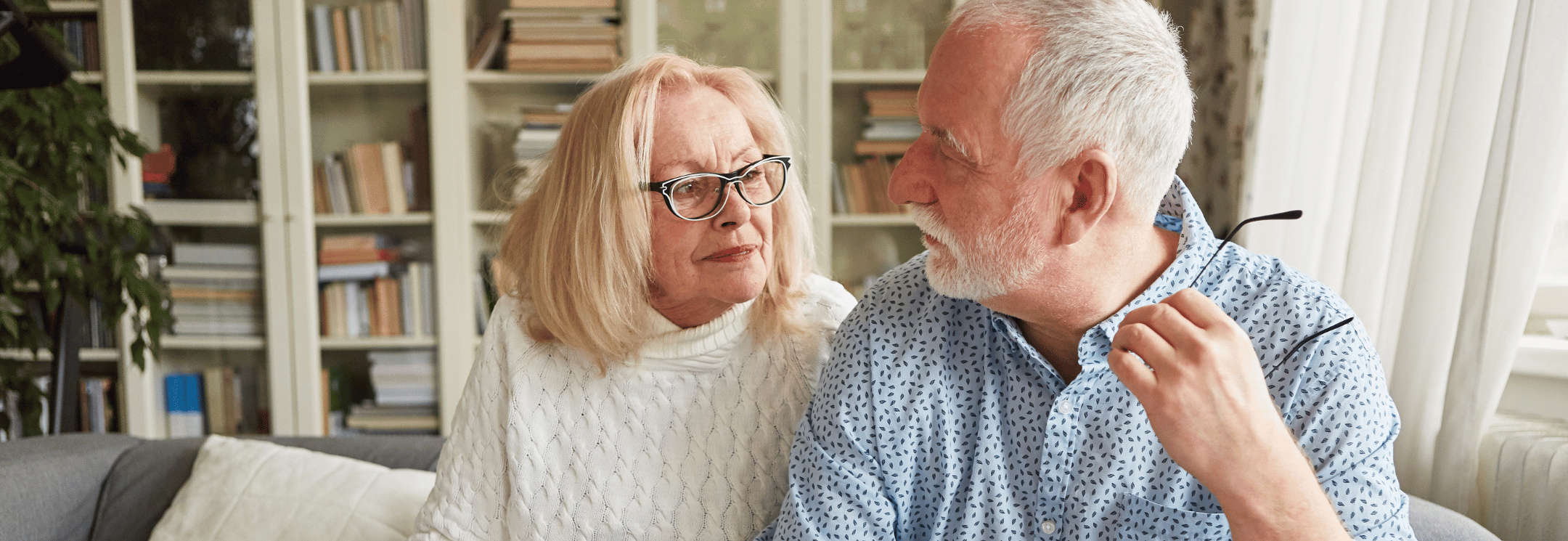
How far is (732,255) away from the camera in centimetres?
110

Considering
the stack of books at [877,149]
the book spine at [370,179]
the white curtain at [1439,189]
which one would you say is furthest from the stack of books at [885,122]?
the book spine at [370,179]

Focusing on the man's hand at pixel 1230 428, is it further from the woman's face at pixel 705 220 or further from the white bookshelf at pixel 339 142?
the white bookshelf at pixel 339 142

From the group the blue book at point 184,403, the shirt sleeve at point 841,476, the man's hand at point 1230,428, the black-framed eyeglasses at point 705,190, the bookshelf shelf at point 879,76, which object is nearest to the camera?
the man's hand at point 1230,428

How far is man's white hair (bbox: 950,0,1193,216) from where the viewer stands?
868 millimetres

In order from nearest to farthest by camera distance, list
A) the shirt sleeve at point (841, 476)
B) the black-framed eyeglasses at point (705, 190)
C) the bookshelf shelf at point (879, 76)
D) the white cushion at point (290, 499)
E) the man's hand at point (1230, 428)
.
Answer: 1. the man's hand at point (1230, 428)
2. the shirt sleeve at point (841, 476)
3. the black-framed eyeglasses at point (705, 190)
4. the white cushion at point (290, 499)
5. the bookshelf shelf at point (879, 76)

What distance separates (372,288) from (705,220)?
218 centimetres

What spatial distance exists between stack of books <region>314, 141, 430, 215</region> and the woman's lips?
80.7 inches

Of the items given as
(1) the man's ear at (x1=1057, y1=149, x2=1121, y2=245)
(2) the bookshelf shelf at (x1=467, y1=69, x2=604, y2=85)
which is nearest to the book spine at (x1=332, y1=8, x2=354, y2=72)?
(2) the bookshelf shelf at (x1=467, y1=69, x2=604, y2=85)

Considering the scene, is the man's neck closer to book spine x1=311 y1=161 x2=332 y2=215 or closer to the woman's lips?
the woman's lips

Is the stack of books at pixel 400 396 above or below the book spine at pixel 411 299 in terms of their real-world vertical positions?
below

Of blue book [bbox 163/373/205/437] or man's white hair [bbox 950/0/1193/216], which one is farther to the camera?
blue book [bbox 163/373/205/437]

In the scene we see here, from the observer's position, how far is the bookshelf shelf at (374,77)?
9.18 ft

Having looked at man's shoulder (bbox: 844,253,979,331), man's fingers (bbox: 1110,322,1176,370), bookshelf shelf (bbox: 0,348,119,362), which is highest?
man's fingers (bbox: 1110,322,1176,370)

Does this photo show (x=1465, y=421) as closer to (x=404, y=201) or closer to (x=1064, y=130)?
(x=1064, y=130)
